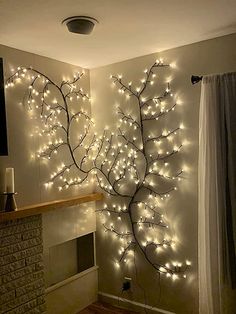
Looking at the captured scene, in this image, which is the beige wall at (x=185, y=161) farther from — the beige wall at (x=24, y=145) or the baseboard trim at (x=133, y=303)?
the beige wall at (x=24, y=145)

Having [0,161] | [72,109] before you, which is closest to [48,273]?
[0,161]

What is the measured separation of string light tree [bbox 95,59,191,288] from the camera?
2.81 m

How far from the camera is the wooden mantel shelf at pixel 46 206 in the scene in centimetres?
238

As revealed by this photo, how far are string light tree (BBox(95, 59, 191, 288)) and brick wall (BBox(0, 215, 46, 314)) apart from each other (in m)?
0.81

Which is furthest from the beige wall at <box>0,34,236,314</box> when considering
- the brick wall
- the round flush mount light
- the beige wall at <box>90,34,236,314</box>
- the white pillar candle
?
the round flush mount light

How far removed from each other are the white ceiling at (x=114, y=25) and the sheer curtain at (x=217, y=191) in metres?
0.43

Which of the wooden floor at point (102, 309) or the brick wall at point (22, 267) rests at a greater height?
the brick wall at point (22, 267)

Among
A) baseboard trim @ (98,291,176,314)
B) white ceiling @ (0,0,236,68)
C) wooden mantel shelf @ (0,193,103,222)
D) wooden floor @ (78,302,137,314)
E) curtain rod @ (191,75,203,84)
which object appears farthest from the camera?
wooden floor @ (78,302,137,314)

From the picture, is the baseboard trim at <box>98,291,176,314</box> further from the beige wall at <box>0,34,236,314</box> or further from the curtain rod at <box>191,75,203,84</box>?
the curtain rod at <box>191,75,203,84</box>

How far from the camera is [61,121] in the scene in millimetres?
3029

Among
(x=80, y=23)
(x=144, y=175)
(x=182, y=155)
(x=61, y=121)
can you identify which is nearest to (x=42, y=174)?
(x=61, y=121)

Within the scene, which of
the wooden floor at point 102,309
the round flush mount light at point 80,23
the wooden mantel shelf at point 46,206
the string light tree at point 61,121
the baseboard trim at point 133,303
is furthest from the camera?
the wooden floor at point 102,309

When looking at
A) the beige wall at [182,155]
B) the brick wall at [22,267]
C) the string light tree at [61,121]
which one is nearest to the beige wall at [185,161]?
the beige wall at [182,155]

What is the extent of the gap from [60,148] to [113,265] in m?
1.27
